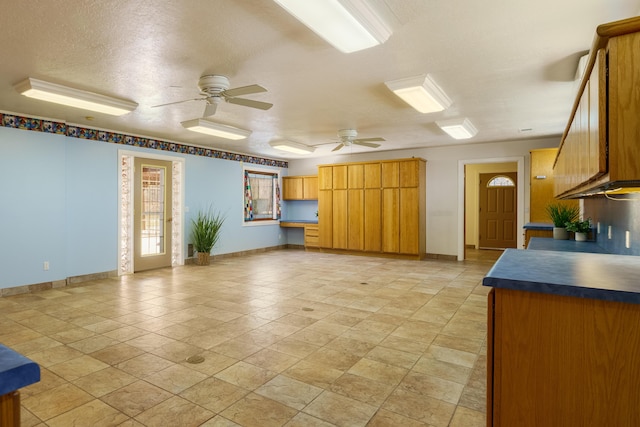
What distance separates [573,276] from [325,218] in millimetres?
7467

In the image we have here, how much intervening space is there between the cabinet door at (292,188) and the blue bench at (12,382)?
9.01 m

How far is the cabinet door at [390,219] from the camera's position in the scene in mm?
7922

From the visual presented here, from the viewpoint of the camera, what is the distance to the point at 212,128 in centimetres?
531

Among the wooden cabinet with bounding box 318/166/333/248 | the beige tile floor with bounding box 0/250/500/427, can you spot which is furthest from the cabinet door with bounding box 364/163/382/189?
the beige tile floor with bounding box 0/250/500/427

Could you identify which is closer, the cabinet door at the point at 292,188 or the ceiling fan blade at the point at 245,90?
the ceiling fan blade at the point at 245,90

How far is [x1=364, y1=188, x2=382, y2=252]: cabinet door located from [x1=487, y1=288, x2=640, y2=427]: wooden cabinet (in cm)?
663

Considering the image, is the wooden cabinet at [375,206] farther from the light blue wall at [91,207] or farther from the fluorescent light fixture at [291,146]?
the light blue wall at [91,207]

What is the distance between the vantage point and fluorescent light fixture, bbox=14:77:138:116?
11.8 ft

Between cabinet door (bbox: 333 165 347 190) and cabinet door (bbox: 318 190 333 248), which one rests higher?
cabinet door (bbox: 333 165 347 190)

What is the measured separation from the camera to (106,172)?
6.03 m

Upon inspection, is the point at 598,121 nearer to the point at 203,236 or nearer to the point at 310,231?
the point at 203,236

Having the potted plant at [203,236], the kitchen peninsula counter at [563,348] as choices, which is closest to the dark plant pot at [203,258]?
the potted plant at [203,236]

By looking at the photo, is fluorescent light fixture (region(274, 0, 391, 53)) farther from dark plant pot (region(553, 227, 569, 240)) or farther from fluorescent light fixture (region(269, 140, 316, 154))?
fluorescent light fixture (region(269, 140, 316, 154))

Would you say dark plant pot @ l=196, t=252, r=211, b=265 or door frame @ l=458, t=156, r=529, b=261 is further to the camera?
dark plant pot @ l=196, t=252, r=211, b=265
